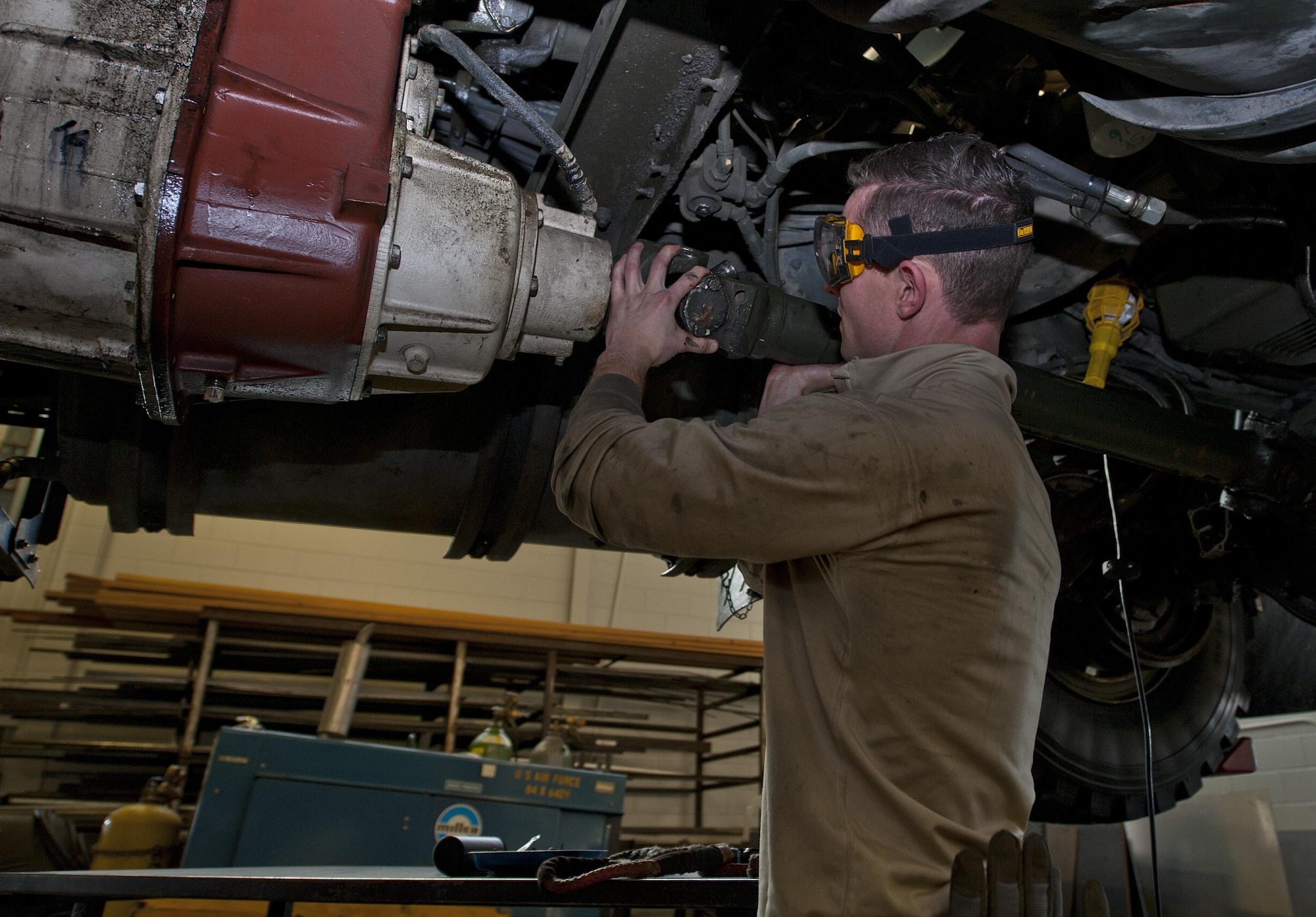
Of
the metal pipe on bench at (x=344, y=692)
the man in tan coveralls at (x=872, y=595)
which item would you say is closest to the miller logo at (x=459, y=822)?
the metal pipe on bench at (x=344, y=692)

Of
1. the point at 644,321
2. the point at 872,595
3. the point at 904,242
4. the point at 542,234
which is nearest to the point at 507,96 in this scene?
the point at 542,234

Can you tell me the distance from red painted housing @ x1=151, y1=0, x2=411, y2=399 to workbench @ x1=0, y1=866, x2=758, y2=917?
0.94 meters

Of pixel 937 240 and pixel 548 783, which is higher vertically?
pixel 937 240

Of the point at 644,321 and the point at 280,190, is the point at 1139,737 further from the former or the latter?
the point at 280,190

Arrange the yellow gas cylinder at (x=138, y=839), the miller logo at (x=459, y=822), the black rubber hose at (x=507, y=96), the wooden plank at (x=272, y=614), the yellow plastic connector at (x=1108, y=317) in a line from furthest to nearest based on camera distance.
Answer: the wooden plank at (x=272, y=614) → the miller logo at (x=459, y=822) → the yellow gas cylinder at (x=138, y=839) → the yellow plastic connector at (x=1108, y=317) → the black rubber hose at (x=507, y=96)

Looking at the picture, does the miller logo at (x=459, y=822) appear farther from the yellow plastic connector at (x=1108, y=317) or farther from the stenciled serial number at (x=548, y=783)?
the yellow plastic connector at (x=1108, y=317)

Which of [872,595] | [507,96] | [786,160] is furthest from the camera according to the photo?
[786,160]

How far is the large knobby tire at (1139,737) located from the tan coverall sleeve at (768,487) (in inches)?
69.4

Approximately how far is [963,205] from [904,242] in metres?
0.10

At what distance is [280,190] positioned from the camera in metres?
1.00

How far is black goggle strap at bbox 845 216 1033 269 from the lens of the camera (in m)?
1.26

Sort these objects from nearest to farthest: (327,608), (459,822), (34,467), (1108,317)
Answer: (34,467)
(1108,317)
(459,822)
(327,608)

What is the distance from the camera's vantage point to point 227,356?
3.52 feet

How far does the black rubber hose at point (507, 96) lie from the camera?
3.92 feet
